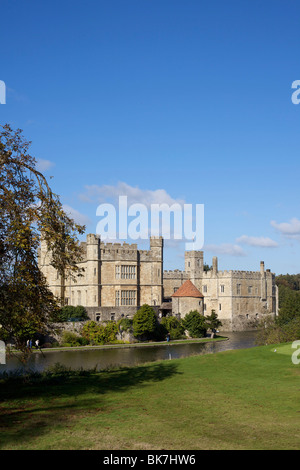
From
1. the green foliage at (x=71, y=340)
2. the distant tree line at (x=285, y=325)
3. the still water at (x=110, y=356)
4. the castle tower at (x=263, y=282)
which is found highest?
the castle tower at (x=263, y=282)

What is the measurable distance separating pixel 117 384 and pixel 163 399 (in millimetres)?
3111

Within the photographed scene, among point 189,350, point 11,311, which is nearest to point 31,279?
point 11,311

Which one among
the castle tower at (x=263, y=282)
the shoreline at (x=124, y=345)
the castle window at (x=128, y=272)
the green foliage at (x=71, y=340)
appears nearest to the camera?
the shoreline at (x=124, y=345)

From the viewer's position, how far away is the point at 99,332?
47312 mm

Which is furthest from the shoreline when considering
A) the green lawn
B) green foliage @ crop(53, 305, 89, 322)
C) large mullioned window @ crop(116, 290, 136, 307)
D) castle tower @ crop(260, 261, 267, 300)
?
castle tower @ crop(260, 261, 267, 300)

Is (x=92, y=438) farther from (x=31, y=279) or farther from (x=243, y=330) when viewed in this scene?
(x=243, y=330)

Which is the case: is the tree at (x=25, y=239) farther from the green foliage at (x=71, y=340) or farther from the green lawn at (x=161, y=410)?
the green foliage at (x=71, y=340)

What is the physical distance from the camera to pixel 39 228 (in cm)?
1305

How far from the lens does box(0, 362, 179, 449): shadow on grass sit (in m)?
9.85

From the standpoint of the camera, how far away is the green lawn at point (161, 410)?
891 centimetres

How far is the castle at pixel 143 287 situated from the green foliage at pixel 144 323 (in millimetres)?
2734

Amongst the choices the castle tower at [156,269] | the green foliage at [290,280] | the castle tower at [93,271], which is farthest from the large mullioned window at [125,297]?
the green foliage at [290,280]

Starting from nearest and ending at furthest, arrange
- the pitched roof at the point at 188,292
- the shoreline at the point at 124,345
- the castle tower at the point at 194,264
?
the shoreline at the point at 124,345
the pitched roof at the point at 188,292
the castle tower at the point at 194,264

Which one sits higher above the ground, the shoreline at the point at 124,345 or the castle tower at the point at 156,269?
the castle tower at the point at 156,269
